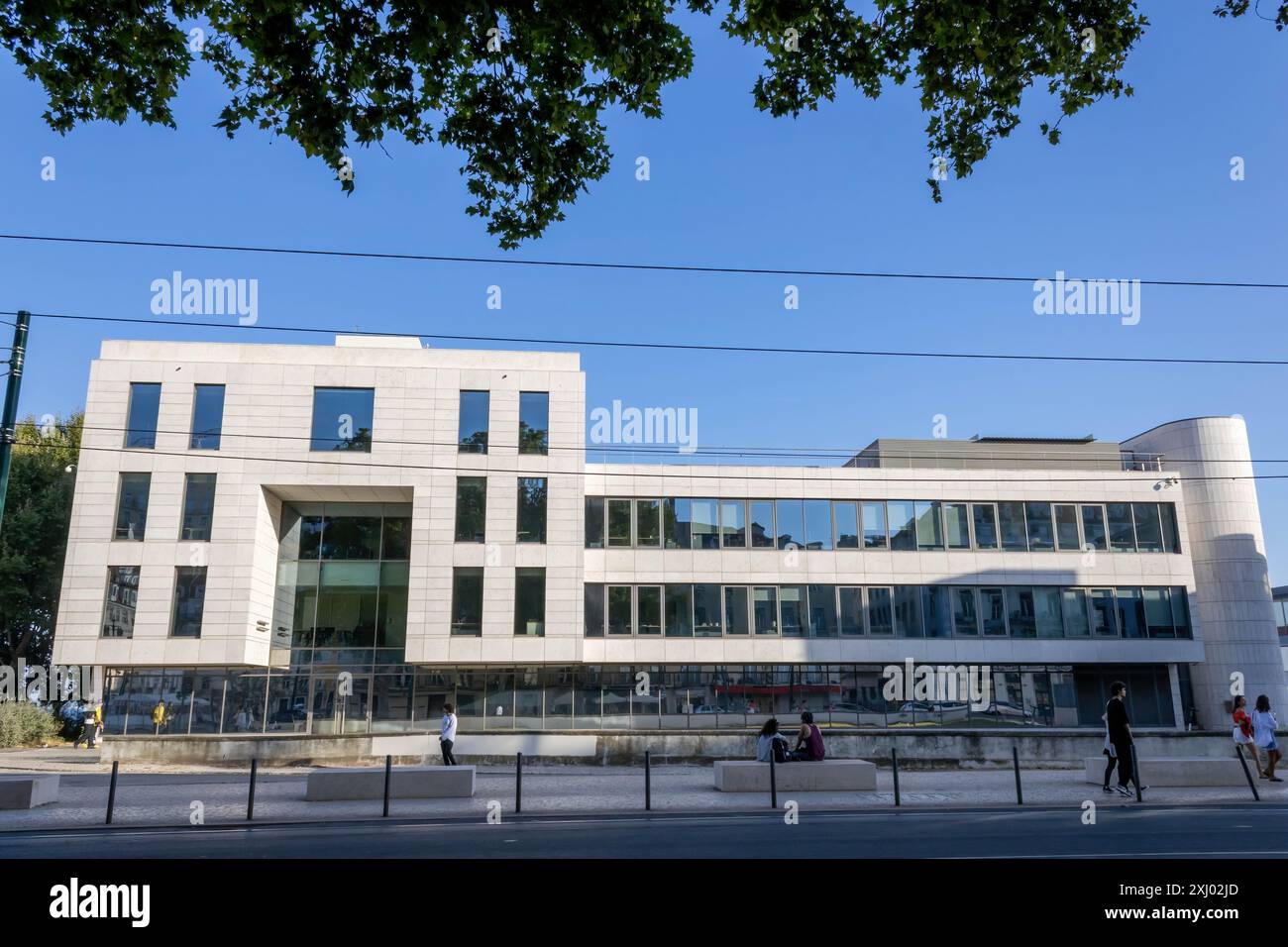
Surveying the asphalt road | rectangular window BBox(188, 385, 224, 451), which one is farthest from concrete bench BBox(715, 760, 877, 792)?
rectangular window BBox(188, 385, 224, 451)

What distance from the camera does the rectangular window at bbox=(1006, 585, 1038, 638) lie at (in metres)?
37.4

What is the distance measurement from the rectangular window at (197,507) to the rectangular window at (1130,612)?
38.2 m

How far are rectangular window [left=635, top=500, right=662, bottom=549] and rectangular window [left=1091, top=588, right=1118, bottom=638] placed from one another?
19264 mm

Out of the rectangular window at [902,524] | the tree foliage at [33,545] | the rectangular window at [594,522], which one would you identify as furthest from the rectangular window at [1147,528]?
Result: the tree foliage at [33,545]

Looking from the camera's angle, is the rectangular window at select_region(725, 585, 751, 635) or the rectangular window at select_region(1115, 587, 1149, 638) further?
the rectangular window at select_region(1115, 587, 1149, 638)

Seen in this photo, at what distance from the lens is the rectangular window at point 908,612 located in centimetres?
3709

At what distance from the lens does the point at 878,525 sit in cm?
3834

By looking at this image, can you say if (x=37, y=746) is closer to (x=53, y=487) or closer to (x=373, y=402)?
(x=53, y=487)

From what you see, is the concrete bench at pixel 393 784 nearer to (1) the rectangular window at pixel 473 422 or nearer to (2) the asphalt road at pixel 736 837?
(2) the asphalt road at pixel 736 837

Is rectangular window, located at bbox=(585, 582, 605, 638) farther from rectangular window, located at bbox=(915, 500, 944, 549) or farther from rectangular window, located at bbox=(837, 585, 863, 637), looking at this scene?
rectangular window, located at bbox=(915, 500, 944, 549)

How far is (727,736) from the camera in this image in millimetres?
26188
